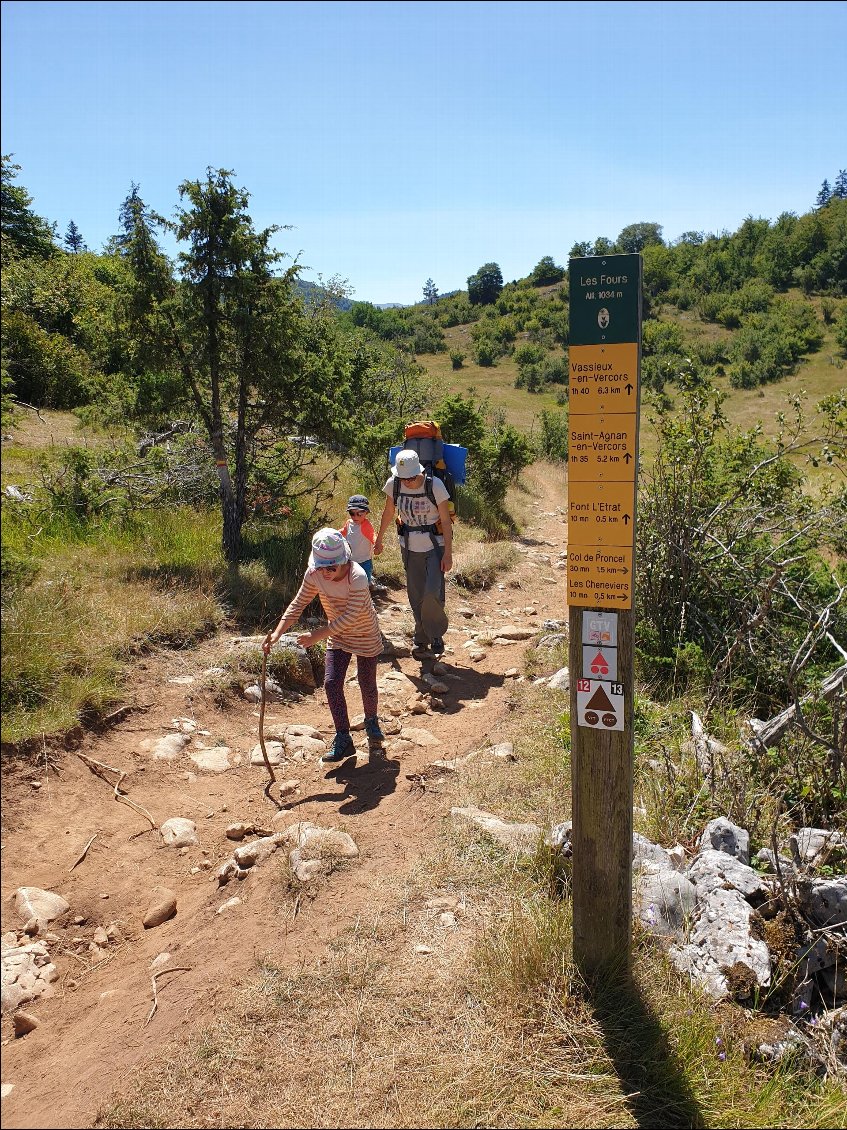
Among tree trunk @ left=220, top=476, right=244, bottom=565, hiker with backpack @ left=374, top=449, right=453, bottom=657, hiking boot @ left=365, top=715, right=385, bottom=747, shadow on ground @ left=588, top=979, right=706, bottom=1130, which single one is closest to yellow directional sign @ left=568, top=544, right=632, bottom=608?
shadow on ground @ left=588, top=979, right=706, bottom=1130

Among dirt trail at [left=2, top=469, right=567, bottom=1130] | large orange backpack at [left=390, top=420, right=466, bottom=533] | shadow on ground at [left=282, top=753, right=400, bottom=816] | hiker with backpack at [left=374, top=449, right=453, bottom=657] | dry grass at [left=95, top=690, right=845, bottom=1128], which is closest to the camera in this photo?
dirt trail at [left=2, top=469, right=567, bottom=1130]

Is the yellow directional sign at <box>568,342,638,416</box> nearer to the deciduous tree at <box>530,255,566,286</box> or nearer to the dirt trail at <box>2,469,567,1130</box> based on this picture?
the dirt trail at <box>2,469,567,1130</box>

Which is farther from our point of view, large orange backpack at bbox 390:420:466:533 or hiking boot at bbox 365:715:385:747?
large orange backpack at bbox 390:420:466:533

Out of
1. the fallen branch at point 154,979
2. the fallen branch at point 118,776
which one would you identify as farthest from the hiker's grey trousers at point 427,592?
the fallen branch at point 154,979

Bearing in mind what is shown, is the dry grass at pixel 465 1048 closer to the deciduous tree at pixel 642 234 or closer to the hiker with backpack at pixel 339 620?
the hiker with backpack at pixel 339 620

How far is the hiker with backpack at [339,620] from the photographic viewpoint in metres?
4.86

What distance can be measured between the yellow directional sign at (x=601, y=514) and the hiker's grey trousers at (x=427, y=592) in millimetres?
3960

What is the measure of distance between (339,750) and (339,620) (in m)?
0.87

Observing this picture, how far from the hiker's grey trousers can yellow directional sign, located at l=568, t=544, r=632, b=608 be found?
12.9 ft

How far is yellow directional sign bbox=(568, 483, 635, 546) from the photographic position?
2.87 meters

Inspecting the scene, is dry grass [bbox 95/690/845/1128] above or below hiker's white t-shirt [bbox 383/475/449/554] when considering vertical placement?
below


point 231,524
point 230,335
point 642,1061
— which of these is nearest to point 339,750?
point 642,1061

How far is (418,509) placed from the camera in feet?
22.2

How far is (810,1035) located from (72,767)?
3.40m
